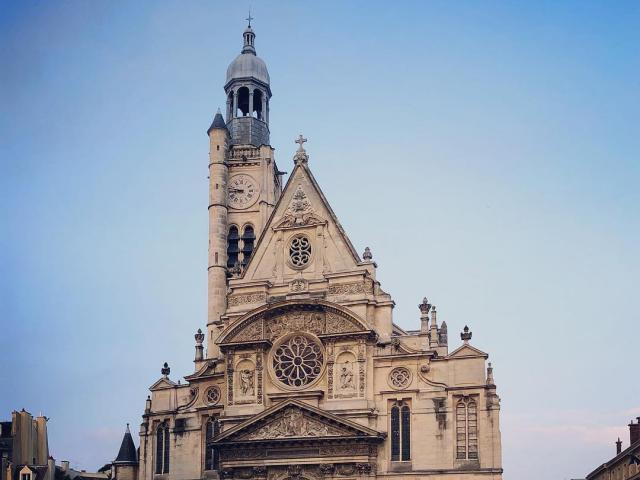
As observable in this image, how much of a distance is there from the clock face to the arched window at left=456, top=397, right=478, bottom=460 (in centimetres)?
1779

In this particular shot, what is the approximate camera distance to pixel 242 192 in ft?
169

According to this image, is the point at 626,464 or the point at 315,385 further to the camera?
the point at 626,464

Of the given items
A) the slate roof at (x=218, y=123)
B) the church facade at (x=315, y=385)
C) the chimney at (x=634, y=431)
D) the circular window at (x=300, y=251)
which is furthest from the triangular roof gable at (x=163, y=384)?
the chimney at (x=634, y=431)

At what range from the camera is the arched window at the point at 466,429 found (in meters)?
38.2

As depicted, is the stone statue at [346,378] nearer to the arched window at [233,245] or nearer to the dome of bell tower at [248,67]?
the arched window at [233,245]

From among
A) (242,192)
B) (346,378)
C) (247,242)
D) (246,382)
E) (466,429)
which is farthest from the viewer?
(242,192)

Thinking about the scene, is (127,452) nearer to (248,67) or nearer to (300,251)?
(300,251)

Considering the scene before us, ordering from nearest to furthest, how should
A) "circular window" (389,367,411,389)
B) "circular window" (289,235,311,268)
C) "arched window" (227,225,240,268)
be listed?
"circular window" (389,367,411,389)
"circular window" (289,235,311,268)
"arched window" (227,225,240,268)

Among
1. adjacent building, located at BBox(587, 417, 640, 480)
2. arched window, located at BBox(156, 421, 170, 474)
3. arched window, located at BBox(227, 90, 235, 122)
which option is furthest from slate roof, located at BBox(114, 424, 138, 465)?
adjacent building, located at BBox(587, 417, 640, 480)

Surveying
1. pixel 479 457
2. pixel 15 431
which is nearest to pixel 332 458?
pixel 479 457

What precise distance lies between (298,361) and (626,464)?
16.2 m

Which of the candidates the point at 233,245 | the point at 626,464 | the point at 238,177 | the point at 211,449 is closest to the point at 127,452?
the point at 211,449

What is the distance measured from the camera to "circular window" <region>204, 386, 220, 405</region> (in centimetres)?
4296

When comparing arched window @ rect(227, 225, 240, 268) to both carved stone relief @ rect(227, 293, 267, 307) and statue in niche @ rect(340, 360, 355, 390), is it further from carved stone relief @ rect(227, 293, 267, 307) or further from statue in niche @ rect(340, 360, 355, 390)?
statue in niche @ rect(340, 360, 355, 390)
